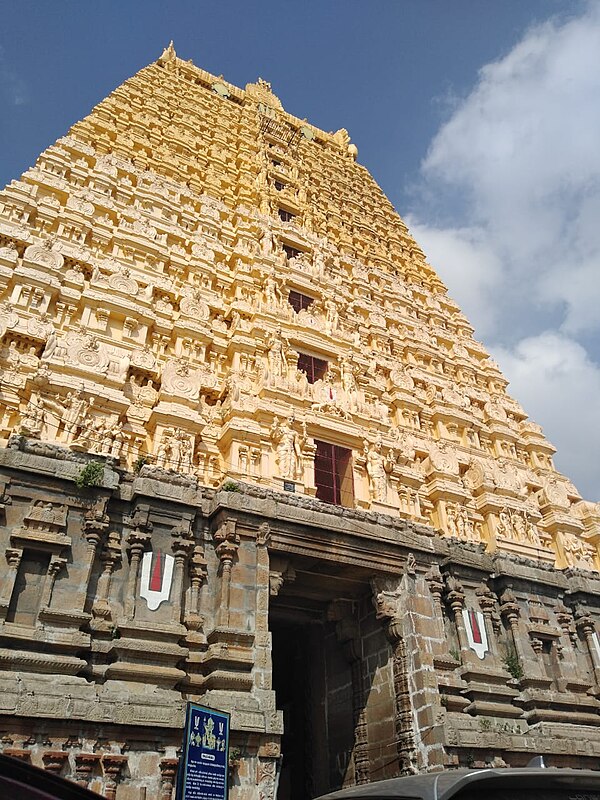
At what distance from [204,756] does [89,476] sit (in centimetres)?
571

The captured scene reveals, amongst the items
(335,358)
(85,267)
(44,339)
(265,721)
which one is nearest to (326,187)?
(335,358)

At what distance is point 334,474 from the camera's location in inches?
702

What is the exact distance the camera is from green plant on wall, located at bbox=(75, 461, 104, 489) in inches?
479

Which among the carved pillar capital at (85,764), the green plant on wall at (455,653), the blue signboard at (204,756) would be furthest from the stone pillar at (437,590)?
the carved pillar capital at (85,764)

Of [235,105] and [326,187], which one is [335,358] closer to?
[326,187]

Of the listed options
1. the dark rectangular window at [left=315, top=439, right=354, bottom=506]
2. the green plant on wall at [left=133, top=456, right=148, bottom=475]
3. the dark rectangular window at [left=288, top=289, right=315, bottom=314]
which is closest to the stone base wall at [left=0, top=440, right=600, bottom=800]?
the green plant on wall at [left=133, top=456, right=148, bottom=475]

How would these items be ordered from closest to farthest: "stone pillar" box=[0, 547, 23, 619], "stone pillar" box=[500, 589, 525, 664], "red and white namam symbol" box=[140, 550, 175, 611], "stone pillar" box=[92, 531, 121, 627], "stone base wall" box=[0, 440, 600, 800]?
"stone base wall" box=[0, 440, 600, 800] < "stone pillar" box=[0, 547, 23, 619] < "stone pillar" box=[92, 531, 121, 627] < "red and white namam symbol" box=[140, 550, 175, 611] < "stone pillar" box=[500, 589, 525, 664]

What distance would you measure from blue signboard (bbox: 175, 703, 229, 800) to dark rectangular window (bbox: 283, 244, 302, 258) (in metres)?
19.0

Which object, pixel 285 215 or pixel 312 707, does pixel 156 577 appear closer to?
pixel 312 707

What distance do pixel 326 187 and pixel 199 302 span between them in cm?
1604

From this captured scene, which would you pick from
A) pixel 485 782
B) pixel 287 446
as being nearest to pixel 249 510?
pixel 287 446

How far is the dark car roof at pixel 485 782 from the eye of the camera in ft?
10.9

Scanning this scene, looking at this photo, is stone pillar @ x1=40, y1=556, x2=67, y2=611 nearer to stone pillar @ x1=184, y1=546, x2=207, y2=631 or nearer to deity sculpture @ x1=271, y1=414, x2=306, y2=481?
stone pillar @ x1=184, y1=546, x2=207, y2=631

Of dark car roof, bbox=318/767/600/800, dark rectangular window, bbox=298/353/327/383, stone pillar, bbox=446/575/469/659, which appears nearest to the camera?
dark car roof, bbox=318/767/600/800
